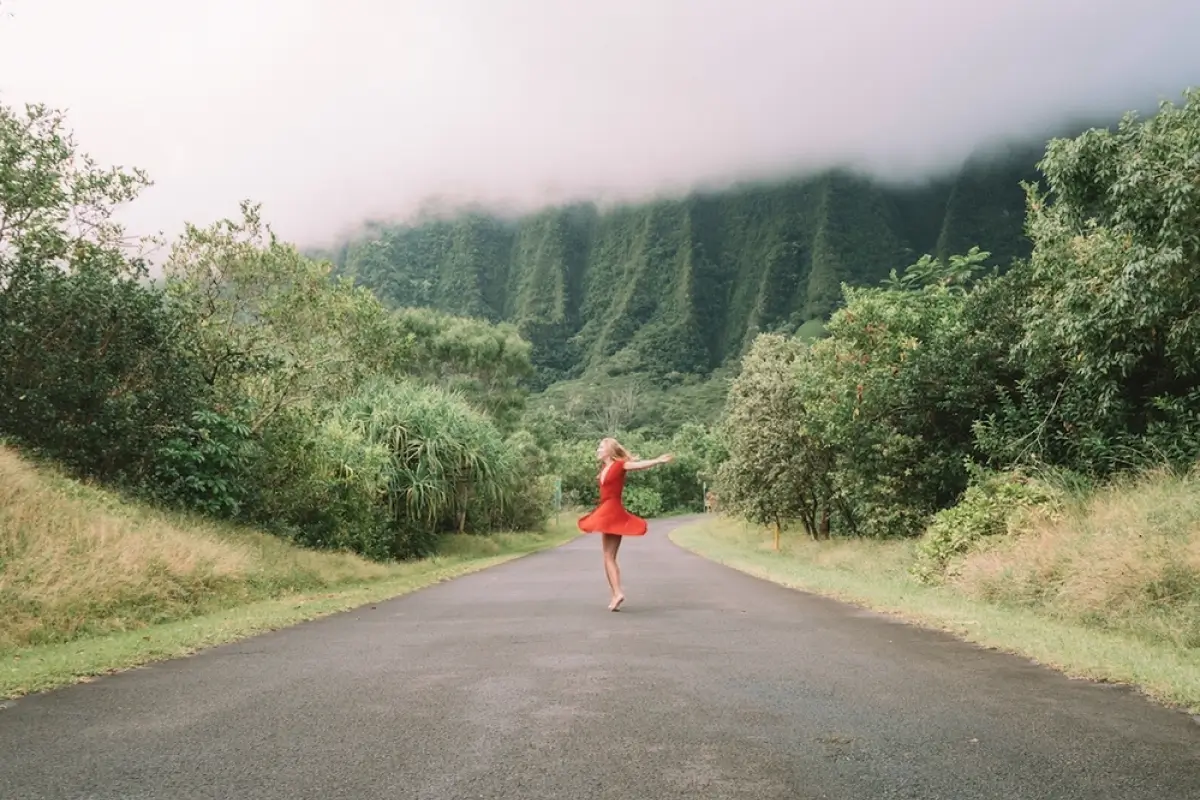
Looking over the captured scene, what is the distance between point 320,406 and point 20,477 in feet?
37.0

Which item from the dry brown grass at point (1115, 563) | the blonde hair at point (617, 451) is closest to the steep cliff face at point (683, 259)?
the dry brown grass at point (1115, 563)

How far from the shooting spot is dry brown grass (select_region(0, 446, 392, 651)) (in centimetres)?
923

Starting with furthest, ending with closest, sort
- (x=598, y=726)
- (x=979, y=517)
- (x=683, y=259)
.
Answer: (x=683, y=259) → (x=979, y=517) → (x=598, y=726)

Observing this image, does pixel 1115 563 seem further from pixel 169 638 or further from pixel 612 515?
pixel 169 638

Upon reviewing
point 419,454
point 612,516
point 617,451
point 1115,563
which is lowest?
point 1115,563

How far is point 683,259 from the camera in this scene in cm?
15025

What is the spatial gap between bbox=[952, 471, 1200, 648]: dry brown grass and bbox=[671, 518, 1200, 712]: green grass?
0.66 ft

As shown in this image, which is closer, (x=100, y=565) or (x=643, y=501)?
(x=100, y=565)

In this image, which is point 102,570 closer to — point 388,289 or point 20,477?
point 20,477

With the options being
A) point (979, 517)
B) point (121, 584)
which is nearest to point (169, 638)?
point (121, 584)

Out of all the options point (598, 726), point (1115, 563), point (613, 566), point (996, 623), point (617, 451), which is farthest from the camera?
point (613, 566)

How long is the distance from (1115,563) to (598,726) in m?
7.34

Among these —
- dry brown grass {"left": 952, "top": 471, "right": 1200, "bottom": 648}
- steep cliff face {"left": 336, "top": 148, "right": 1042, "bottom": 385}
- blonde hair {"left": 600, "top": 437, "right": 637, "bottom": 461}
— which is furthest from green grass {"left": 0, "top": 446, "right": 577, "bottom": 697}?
steep cliff face {"left": 336, "top": 148, "right": 1042, "bottom": 385}

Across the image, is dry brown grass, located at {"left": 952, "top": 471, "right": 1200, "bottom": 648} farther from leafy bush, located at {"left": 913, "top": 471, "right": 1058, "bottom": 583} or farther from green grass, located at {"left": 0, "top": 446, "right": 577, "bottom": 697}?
green grass, located at {"left": 0, "top": 446, "right": 577, "bottom": 697}
